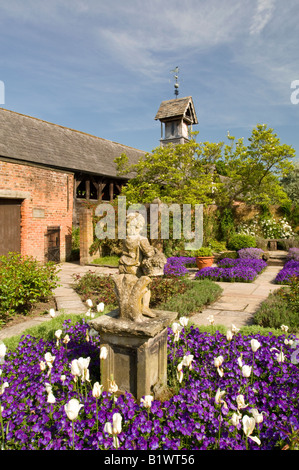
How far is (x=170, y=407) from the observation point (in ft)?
8.25

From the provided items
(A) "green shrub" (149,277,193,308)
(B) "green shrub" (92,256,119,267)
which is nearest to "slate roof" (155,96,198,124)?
(B) "green shrub" (92,256,119,267)

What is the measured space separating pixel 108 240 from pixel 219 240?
732 centimetres

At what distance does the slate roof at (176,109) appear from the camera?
30.3m

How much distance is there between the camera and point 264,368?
318 cm

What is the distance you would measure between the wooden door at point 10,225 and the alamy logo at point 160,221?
3.42 meters

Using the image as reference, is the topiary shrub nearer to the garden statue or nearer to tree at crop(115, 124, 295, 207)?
the garden statue

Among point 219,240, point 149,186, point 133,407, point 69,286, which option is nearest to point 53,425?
point 133,407

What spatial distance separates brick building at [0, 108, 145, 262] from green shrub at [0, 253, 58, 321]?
509 cm

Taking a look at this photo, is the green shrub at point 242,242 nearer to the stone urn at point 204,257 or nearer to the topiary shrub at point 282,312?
the stone urn at point 204,257

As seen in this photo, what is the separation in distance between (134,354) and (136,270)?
771mm

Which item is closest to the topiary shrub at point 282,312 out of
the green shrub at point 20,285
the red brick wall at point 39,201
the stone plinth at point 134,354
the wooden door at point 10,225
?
the stone plinth at point 134,354

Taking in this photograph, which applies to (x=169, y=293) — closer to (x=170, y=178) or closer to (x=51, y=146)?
(x=170, y=178)

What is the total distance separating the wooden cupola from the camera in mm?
30375

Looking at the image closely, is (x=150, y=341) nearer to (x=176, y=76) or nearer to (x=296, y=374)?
(x=296, y=374)
